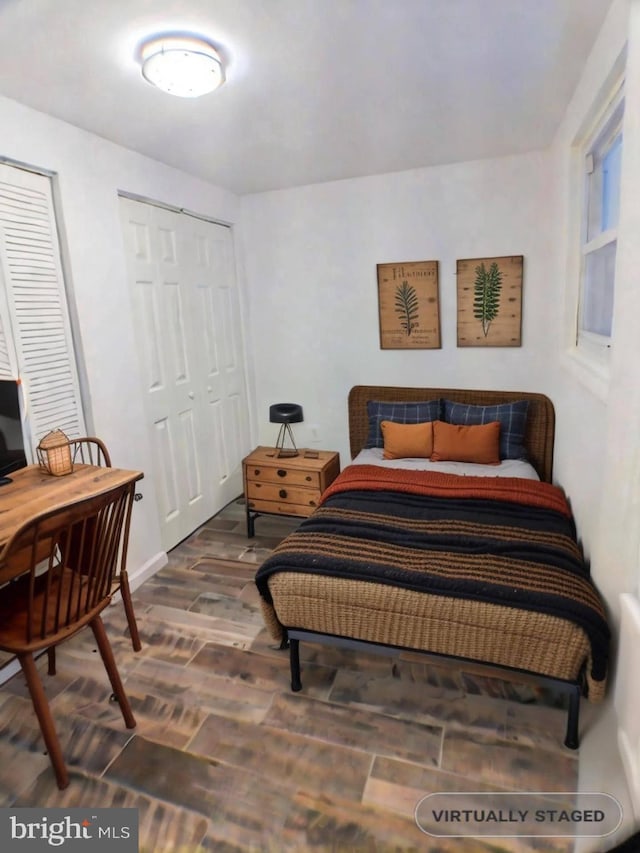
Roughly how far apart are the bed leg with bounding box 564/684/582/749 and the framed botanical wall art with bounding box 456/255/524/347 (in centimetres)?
216

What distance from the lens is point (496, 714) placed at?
180cm

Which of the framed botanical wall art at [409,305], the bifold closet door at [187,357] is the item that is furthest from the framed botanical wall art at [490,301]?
the bifold closet door at [187,357]

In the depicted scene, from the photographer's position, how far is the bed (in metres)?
1.60

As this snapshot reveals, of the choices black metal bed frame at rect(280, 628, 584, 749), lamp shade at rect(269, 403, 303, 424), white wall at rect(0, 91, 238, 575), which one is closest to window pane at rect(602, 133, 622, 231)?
black metal bed frame at rect(280, 628, 584, 749)

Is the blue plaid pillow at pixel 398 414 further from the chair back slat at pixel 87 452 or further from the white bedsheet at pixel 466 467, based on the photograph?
the chair back slat at pixel 87 452

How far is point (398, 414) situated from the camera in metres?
3.30

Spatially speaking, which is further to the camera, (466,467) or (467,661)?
(466,467)

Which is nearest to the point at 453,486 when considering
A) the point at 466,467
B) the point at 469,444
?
the point at 466,467

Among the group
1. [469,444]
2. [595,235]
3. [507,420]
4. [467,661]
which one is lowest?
[467,661]

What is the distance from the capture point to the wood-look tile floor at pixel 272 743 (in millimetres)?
1455

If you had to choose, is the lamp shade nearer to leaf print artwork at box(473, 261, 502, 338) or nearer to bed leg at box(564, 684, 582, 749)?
leaf print artwork at box(473, 261, 502, 338)

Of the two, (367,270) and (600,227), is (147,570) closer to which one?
(367,270)

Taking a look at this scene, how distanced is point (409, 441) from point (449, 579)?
55.3 inches

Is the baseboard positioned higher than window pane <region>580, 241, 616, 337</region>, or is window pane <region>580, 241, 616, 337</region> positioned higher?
window pane <region>580, 241, 616, 337</region>
